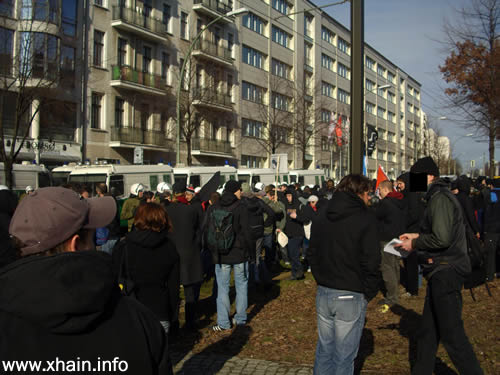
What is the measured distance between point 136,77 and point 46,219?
3337 centimetres

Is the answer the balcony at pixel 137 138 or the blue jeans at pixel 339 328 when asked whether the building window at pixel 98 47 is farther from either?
the blue jeans at pixel 339 328

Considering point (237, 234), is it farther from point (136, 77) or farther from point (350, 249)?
point (136, 77)

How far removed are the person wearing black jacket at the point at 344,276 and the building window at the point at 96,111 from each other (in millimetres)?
29153

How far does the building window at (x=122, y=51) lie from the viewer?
3294 cm

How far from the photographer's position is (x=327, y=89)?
59688mm

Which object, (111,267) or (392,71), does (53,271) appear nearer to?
(111,267)

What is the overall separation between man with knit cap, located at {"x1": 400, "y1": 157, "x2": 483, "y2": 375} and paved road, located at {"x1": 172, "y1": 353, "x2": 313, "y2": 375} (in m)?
1.38

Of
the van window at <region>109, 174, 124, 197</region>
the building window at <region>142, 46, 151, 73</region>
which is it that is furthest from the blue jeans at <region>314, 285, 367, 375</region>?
the building window at <region>142, 46, 151, 73</region>

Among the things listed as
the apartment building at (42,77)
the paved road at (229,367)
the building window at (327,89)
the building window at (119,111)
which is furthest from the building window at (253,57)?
the paved road at (229,367)

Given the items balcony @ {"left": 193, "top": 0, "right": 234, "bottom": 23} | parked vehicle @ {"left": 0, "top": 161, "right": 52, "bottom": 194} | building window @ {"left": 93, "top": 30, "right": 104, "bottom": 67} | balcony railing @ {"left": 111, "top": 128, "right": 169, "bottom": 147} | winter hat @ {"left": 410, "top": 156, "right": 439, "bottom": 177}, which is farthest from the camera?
balcony @ {"left": 193, "top": 0, "right": 234, "bottom": 23}

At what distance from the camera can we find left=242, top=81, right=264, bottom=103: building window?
45.4 metres

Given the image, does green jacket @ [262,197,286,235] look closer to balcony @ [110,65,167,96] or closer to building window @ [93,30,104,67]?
balcony @ [110,65,167,96]

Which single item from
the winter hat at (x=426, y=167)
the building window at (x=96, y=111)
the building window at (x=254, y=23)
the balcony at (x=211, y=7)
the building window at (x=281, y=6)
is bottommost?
the winter hat at (x=426, y=167)

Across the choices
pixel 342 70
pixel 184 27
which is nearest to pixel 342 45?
pixel 342 70
